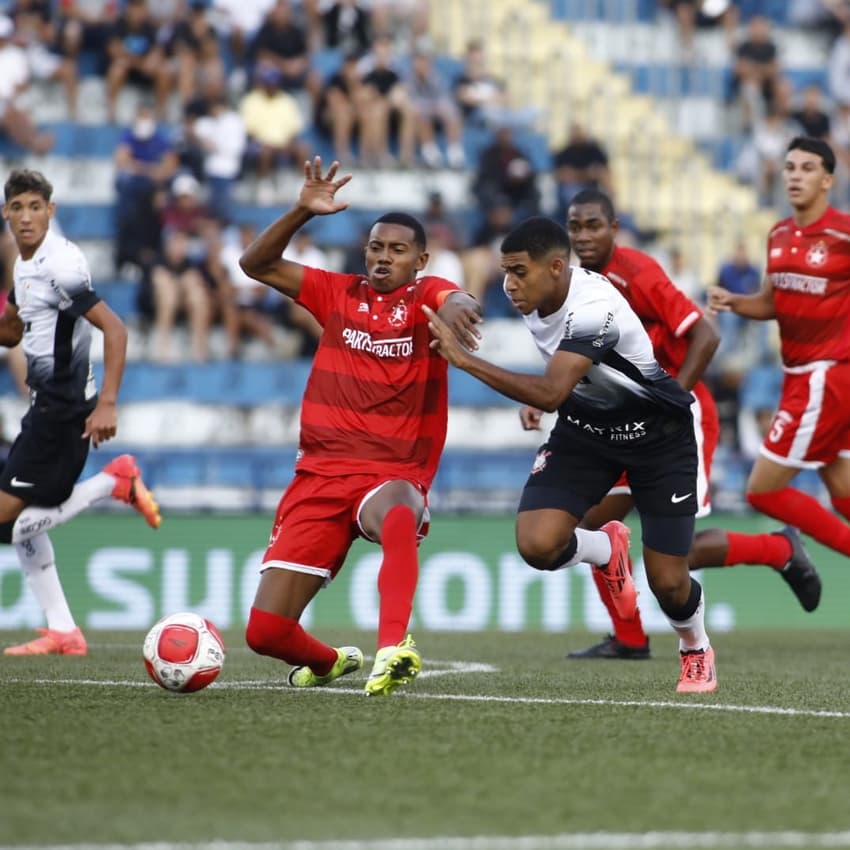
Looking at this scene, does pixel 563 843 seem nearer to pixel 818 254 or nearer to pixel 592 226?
pixel 592 226

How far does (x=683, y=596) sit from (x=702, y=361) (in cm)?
196

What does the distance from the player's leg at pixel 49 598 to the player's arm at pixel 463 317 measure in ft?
13.5

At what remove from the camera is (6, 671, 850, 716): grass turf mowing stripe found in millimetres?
6750

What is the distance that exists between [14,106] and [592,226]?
1088cm

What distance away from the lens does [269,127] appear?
1883 centimetres

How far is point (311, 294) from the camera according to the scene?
7.64m

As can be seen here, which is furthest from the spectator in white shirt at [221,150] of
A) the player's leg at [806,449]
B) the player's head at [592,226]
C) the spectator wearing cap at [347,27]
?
the player's head at [592,226]

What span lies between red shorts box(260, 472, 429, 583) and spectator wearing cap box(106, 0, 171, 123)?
12.5 m

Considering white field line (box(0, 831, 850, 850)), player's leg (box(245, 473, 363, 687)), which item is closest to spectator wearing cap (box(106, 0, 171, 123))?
player's leg (box(245, 473, 363, 687))

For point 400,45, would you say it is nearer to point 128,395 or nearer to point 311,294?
point 128,395

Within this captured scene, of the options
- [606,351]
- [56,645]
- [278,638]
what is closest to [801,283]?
[606,351]

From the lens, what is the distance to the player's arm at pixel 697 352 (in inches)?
360

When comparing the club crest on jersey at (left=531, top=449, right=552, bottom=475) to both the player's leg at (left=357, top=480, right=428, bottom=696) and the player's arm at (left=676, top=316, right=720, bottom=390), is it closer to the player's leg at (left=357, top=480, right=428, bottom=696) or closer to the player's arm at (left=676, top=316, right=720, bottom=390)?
the player's leg at (left=357, top=480, right=428, bottom=696)

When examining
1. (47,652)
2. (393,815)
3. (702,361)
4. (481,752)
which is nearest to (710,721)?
(481,752)
